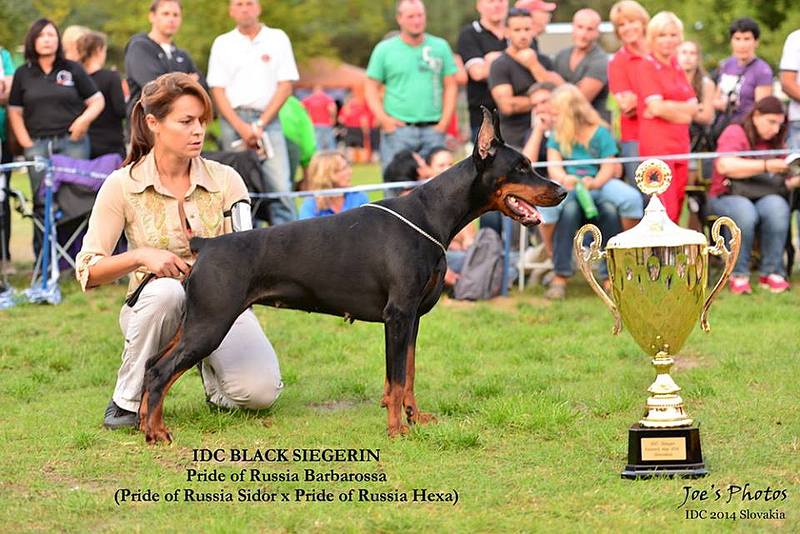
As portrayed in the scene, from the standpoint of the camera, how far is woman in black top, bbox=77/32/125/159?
998cm

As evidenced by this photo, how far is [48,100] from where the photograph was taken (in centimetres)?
945

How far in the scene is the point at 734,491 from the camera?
4.13 m

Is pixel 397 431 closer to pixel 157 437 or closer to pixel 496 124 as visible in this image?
pixel 157 437

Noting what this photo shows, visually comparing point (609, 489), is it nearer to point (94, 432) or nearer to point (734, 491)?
point (734, 491)

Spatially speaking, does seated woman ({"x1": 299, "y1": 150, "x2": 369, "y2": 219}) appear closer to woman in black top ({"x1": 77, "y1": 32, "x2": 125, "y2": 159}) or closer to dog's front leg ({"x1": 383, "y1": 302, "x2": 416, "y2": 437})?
woman in black top ({"x1": 77, "y1": 32, "x2": 125, "y2": 159})

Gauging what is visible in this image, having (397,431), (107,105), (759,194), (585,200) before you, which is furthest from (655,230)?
(107,105)

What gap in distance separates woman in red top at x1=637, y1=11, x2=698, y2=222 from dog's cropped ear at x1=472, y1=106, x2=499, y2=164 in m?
4.13

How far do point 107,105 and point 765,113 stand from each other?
5.18 meters

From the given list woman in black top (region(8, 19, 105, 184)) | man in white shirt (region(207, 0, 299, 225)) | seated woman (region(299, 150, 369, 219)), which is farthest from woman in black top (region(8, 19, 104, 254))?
seated woman (region(299, 150, 369, 219))

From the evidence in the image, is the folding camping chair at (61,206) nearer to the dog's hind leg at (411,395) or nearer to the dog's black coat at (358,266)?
the dog's black coat at (358,266)

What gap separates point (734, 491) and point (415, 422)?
1.52 metres

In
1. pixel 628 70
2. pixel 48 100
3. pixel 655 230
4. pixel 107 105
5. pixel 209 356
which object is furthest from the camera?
pixel 107 105

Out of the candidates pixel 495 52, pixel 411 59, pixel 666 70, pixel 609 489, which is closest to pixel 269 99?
pixel 411 59

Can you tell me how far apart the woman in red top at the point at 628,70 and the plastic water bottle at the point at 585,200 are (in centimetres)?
49
